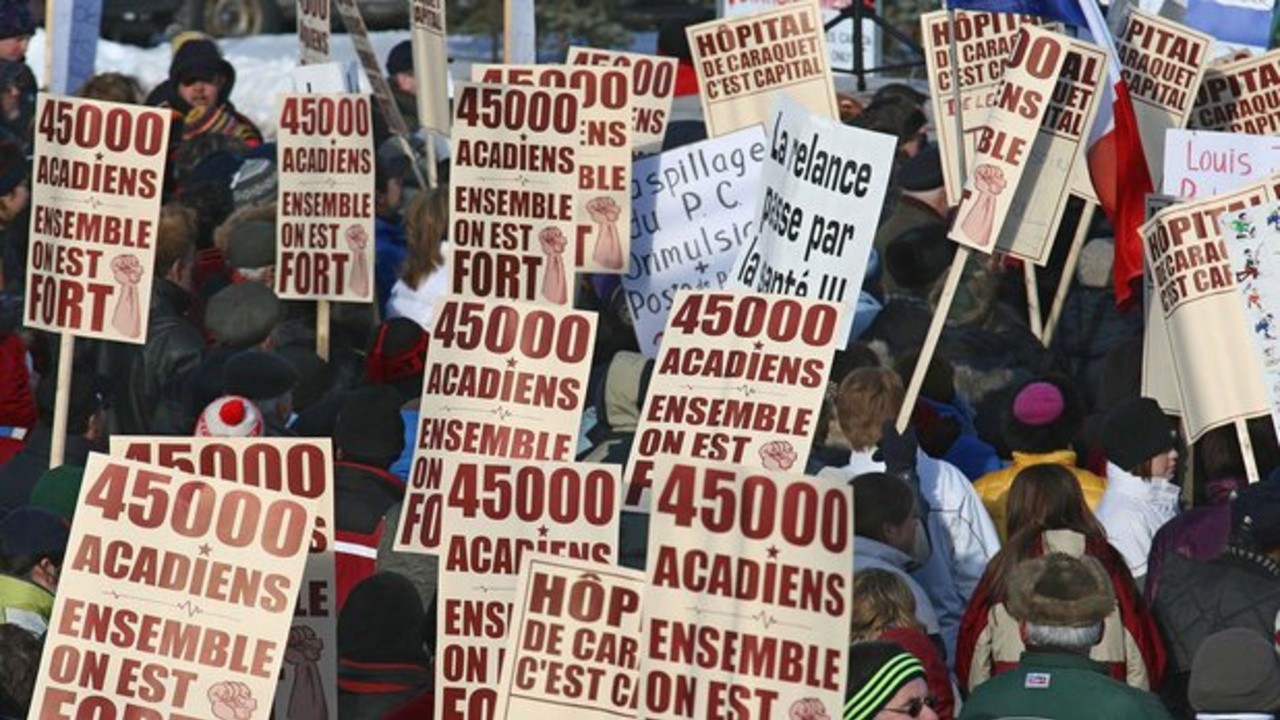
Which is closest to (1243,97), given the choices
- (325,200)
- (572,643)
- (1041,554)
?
(325,200)

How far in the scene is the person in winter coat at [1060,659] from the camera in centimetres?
768

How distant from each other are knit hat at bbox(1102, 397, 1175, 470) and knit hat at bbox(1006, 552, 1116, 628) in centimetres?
192

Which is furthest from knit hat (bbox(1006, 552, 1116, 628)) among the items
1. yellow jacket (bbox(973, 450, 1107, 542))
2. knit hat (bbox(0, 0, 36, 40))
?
knit hat (bbox(0, 0, 36, 40))

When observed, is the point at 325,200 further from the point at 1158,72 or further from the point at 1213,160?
the point at 1213,160

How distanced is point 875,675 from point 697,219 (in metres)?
5.16

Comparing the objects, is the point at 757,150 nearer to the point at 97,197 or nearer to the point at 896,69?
the point at 97,197

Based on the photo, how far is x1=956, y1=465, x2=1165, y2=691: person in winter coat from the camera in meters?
9.00

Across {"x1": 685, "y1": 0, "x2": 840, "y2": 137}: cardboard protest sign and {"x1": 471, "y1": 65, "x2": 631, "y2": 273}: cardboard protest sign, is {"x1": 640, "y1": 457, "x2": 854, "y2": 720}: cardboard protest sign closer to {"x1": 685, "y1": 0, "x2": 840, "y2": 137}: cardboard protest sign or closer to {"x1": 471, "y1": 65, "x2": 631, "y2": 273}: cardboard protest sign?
{"x1": 471, "y1": 65, "x2": 631, "y2": 273}: cardboard protest sign

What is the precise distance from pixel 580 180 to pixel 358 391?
2.26 metres

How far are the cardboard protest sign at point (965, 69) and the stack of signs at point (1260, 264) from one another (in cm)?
251

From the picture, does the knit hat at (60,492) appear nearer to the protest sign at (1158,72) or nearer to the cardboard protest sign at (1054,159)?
the cardboard protest sign at (1054,159)

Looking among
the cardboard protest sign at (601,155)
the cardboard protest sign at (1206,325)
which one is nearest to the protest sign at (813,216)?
the cardboard protest sign at (1206,325)

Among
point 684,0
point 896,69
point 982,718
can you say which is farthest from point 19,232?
point 684,0

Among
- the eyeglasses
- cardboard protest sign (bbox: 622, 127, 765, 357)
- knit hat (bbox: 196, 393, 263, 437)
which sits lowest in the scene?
the eyeglasses
